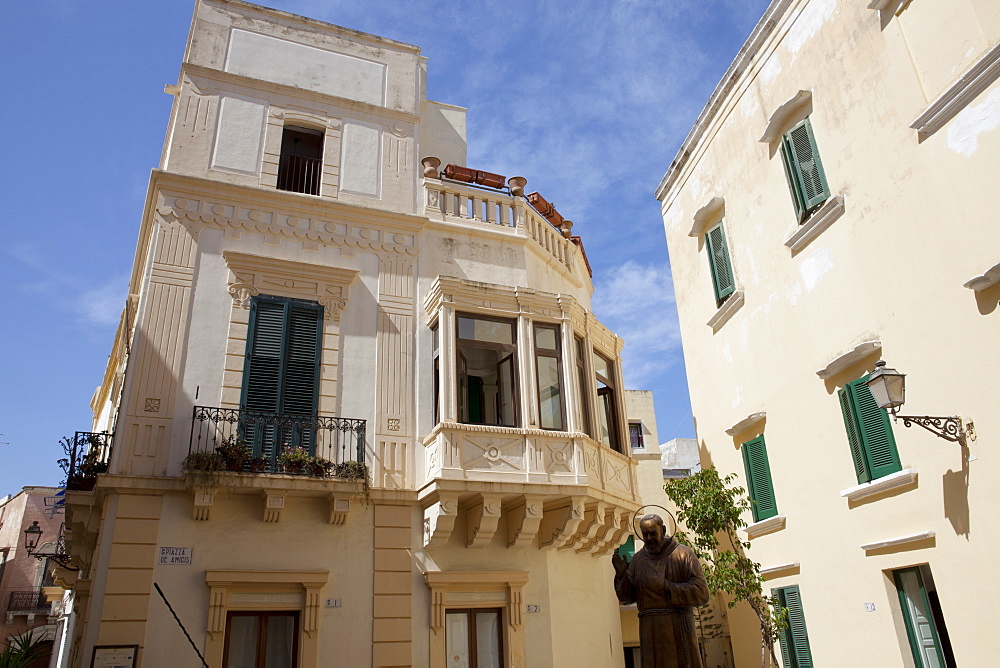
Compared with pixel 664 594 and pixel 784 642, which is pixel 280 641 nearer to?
pixel 664 594

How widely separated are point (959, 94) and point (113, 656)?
39.1ft

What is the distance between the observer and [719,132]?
13.8 metres

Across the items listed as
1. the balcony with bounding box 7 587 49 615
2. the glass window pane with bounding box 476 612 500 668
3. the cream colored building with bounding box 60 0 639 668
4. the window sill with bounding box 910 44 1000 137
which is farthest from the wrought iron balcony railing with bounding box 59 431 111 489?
the balcony with bounding box 7 587 49 615

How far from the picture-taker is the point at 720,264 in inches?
533

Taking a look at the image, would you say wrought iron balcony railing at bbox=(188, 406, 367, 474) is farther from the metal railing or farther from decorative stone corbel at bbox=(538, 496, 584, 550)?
the metal railing

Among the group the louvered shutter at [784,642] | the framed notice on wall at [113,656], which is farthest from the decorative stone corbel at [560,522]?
the framed notice on wall at [113,656]

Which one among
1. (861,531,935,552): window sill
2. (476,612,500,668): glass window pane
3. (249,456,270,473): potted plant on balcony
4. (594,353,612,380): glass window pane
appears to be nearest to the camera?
(861,531,935,552): window sill

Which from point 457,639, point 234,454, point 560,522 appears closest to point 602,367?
point 560,522

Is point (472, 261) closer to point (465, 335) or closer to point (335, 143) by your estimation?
point (465, 335)

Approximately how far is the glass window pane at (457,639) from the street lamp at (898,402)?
6583mm

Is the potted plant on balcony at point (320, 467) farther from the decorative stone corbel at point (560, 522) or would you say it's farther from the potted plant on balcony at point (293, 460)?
the decorative stone corbel at point (560, 522)

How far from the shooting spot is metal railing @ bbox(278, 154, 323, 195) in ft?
43.1

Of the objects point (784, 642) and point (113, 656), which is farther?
point (784, 642)

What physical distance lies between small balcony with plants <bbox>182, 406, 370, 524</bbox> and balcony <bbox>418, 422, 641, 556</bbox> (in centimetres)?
119
